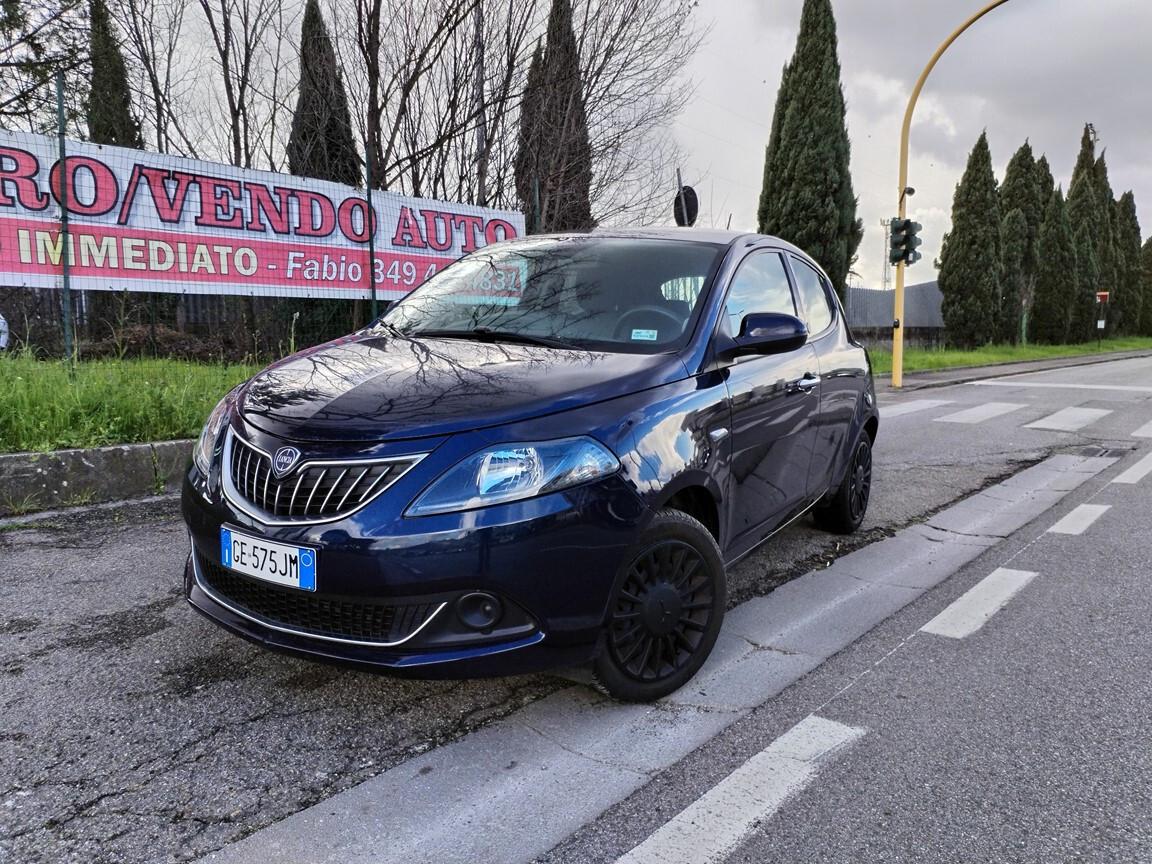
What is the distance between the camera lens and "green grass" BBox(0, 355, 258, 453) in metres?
5.16

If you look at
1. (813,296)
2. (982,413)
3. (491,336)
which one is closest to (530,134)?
(982,413)

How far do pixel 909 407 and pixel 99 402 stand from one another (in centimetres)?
1011

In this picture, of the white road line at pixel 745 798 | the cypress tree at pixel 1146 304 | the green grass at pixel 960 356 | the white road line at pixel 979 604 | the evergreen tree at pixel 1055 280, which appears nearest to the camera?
the white road line at pixel 745 798

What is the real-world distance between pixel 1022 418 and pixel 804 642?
28.7 ft

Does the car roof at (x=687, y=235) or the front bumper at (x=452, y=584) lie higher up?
the car roof at (x=687, y=235)

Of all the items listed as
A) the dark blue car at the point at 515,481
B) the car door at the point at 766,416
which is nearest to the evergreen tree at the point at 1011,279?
the car door at the point at 766,416

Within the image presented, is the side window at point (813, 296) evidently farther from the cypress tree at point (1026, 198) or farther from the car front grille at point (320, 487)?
the cypress tree at point (1026, 198)

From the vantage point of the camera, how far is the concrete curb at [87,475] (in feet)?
15.8

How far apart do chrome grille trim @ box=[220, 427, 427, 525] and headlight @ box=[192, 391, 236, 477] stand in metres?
0.30

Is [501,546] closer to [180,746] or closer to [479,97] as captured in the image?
[180,746]

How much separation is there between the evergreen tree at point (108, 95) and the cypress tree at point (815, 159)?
1378 centimetres

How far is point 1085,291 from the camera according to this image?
4450 centimetres

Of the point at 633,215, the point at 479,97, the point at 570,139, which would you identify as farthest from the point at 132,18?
the point at 633,215

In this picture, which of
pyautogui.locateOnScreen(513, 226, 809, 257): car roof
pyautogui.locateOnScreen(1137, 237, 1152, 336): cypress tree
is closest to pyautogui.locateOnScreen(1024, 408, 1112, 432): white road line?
pyautogui.locateOnScreen(513, 226, 809, 257): car roof
